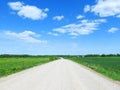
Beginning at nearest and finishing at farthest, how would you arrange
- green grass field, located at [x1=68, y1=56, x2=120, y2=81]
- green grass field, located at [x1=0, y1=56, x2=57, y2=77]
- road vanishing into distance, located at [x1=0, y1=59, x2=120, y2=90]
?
road vanishing into distance, located at [x1=0, y1=59, x2=120, y2=90] → green grass field, located at [x1=68, y1=56, x2=120, y2=81] → green grass field, located at [x1=0, y1=56, x2=57, y2=77]

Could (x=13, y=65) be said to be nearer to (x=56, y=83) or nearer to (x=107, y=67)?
(x=107, y=67)

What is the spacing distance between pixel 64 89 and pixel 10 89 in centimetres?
272

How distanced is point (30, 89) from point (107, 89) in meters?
3.94

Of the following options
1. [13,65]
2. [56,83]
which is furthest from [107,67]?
[56,83]

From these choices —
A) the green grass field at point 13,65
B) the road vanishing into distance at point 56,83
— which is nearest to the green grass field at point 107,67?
the road vanishing into distance at point 56,83

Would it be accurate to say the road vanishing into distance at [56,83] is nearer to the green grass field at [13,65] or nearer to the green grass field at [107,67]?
the green grass field at [107,67]

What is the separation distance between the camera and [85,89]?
14000 mm

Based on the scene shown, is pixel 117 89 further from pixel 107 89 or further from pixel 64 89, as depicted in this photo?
pixel 64 89

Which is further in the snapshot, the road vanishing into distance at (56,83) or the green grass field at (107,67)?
the green grass field at (107,67)

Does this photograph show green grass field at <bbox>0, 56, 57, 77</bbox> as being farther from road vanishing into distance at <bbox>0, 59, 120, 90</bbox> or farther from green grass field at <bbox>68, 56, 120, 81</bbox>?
green grass field at <bbox>68, 56, 120, 81</bbox>

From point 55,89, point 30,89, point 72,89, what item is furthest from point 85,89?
point 30,89

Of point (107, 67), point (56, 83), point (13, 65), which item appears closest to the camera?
point (56, 83)

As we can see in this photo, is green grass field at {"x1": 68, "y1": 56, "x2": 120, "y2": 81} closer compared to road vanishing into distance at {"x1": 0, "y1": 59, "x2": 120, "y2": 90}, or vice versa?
road vanishing into distance at {"x1": 0, "y1": 59, "x2": 120, "y2": 90}

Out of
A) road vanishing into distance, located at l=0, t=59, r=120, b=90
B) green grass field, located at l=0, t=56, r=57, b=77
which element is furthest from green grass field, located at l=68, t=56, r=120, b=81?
green grass field, located at l=0, t=56, r=57, b=77
